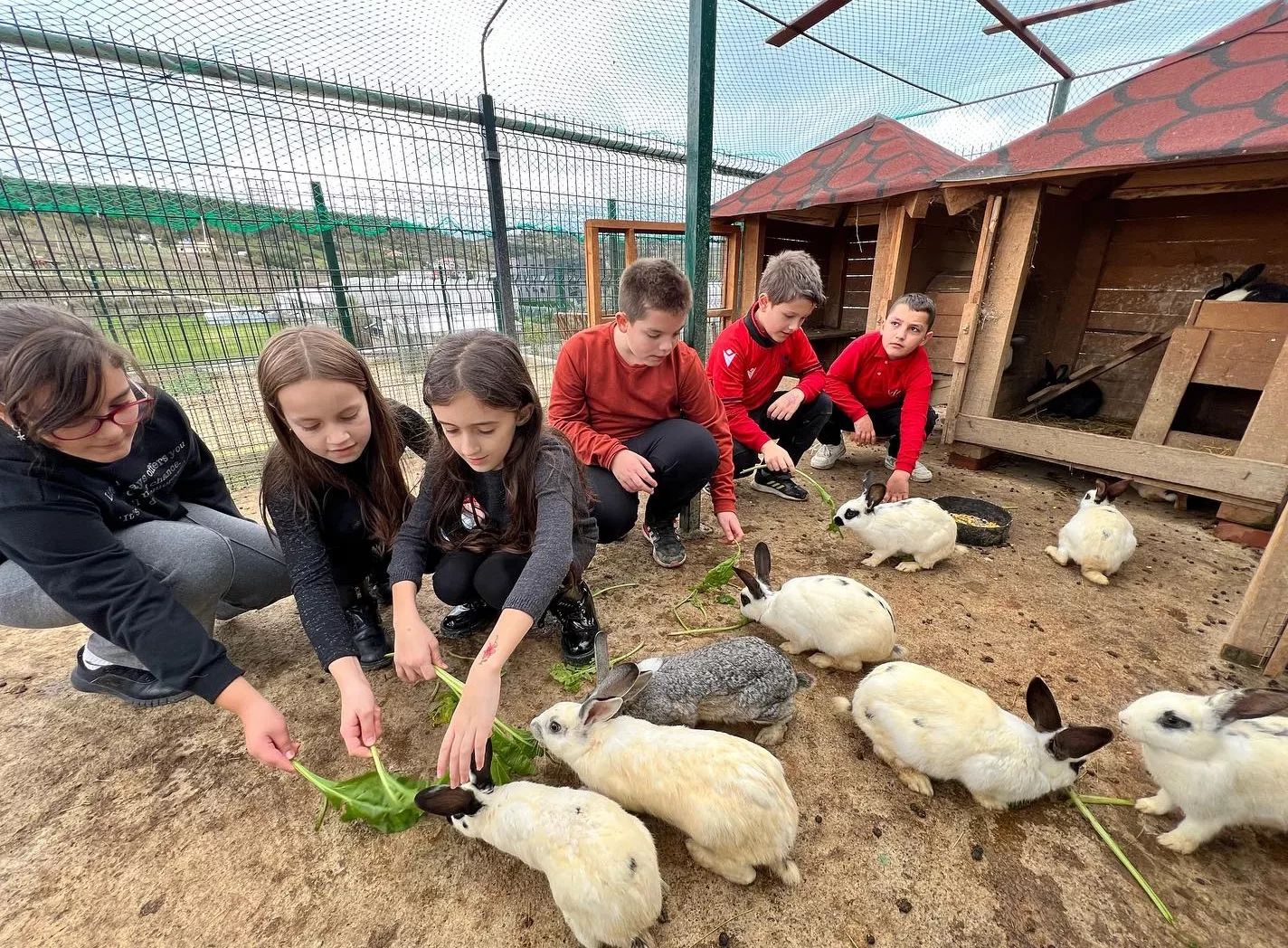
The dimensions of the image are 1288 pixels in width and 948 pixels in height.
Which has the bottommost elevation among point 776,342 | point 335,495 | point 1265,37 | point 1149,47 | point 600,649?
point 600,649

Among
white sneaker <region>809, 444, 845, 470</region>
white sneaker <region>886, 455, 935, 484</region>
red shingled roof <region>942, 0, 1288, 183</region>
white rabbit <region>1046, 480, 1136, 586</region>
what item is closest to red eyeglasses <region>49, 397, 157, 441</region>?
A: white rabbit <region>1046, 480, 1136, 586</region>

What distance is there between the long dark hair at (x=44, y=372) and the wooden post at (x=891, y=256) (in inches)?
Result: 183

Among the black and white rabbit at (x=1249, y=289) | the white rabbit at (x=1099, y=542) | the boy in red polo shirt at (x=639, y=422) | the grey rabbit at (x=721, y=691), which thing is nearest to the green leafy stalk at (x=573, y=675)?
the grey rabbit at (x=721, y=691)

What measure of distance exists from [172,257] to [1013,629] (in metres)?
5.69

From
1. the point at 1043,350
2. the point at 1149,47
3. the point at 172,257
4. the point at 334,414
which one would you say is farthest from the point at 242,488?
the point at 1149,47

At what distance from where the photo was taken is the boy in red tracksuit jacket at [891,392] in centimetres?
357

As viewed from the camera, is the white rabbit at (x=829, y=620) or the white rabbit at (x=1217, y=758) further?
the white rabbit at (x=829, y=620)

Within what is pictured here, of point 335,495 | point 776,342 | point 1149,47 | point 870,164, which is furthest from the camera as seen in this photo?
point 1149,47

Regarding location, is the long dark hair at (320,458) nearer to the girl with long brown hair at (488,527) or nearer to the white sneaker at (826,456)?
the girl with long brown hair at (488,527)

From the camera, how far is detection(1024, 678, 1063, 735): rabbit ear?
5.05ft

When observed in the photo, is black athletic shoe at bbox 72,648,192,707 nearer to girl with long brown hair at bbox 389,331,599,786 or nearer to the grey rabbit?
girl with long brown hair at bbox 389,331,599,786

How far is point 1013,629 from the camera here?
2361 millimetres

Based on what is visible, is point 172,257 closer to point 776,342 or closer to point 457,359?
point 457,359

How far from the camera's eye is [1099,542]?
105 inches
